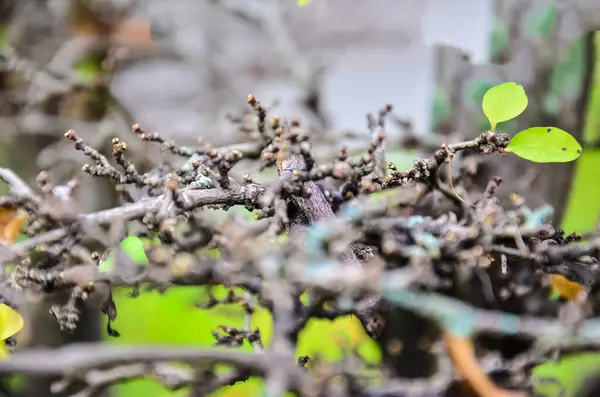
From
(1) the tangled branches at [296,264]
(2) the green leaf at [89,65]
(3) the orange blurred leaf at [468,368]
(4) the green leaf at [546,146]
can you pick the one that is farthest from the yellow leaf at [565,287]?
(2) the green leaf at [89,65]

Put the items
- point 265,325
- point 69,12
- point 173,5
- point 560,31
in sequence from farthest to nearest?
point 173,5 < point 69,12 < point 265,325 < point 560,31

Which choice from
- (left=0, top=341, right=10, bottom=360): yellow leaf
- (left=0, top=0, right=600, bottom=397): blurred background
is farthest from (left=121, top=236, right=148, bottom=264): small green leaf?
(left=0, top=0, right=600, bottom=397): blurred background

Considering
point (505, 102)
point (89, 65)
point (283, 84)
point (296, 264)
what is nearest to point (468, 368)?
point (296, 264)

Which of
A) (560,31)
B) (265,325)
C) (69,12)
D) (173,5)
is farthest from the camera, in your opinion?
(173,5)

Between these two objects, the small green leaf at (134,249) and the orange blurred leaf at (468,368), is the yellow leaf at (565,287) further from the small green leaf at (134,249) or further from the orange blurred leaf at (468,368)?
the small green leaf at (134,249)

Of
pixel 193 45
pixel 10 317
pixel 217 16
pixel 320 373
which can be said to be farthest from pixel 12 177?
pixel 217 16

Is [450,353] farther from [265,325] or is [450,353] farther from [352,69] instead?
[352,69]
